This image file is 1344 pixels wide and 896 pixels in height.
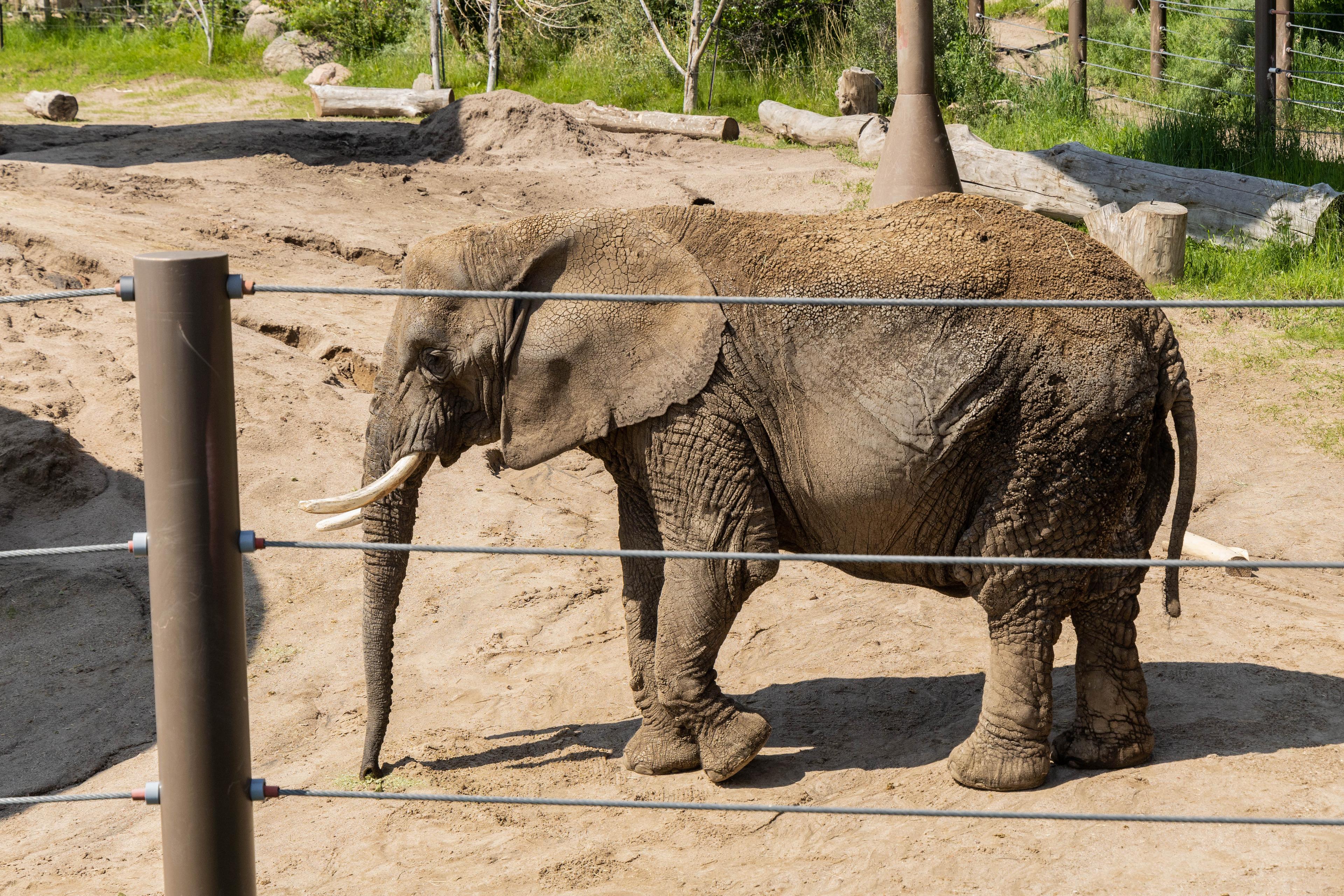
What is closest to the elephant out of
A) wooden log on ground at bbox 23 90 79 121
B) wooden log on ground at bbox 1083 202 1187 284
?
wooden log on ground at bbox 1083 202 1187 284

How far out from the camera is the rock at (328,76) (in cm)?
1969

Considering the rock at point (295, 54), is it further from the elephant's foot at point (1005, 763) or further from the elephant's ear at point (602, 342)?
the elephant's foot at point (1005, 763)

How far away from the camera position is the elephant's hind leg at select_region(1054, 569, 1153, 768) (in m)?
4.20

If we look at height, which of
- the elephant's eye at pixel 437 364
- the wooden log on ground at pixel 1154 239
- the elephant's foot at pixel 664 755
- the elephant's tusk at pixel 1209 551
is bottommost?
the elephant's foot at pixel 664 755

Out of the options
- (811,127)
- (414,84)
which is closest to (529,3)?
(414,84)

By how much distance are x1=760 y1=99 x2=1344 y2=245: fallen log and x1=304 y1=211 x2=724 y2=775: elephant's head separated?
5985 millimetres

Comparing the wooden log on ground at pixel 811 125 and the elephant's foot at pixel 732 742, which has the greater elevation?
the wooden log on ground at pixel 811 125

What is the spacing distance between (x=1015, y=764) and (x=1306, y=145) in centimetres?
913

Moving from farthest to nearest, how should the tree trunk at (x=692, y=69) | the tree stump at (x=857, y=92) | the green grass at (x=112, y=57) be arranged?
the green grass at (x=112, y=57)
the tree trunk at (x=692, y=69)
the tree stump at (x=857, y=92)

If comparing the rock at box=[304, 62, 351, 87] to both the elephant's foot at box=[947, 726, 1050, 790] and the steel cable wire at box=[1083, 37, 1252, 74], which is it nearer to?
the steel cable wire at box=[1083, 37, 1252, 74]

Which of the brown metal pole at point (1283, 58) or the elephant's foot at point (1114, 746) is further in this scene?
the brown metal pole at point (1283, 58)

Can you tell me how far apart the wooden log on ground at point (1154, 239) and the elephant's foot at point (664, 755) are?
20.0 ft

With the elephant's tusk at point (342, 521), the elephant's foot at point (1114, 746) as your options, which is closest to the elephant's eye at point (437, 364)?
the elephant's tusk at point (342, 521)

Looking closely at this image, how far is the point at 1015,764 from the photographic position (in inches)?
163
